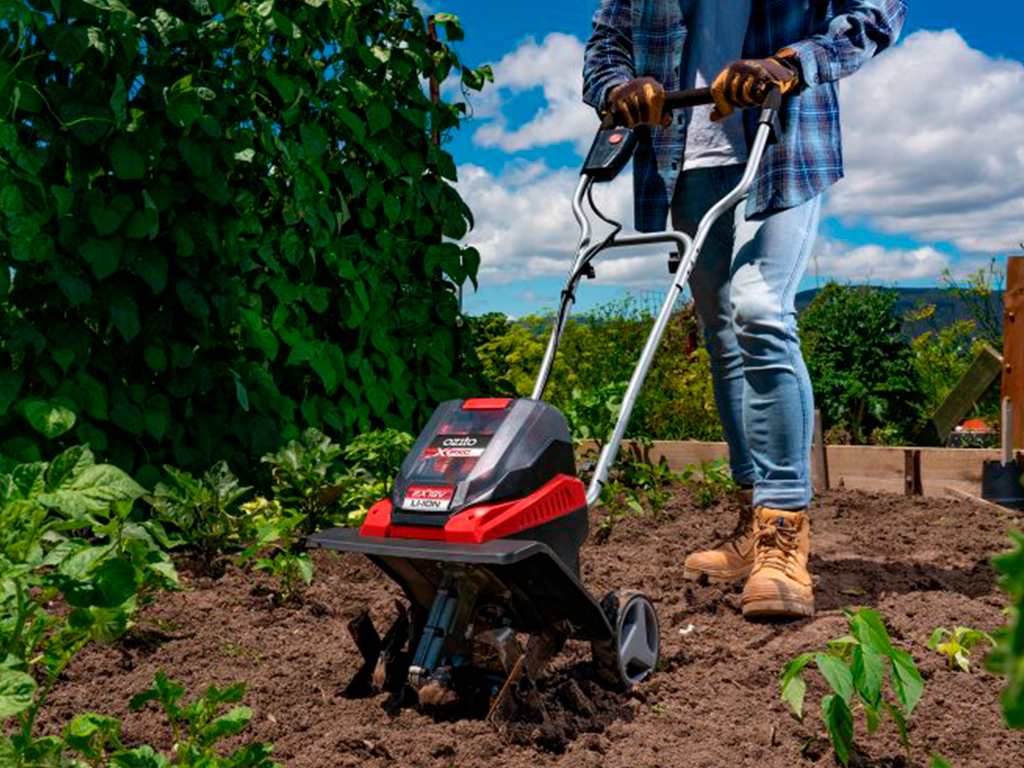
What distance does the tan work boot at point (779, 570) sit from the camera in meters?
2.80

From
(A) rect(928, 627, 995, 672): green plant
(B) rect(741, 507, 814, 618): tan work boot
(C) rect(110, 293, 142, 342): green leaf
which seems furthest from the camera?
(C) rect(110, 293, 142, 342): green leaf

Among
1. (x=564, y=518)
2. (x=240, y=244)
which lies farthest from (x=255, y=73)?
(x=564, y=518)

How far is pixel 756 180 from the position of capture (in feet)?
9.85

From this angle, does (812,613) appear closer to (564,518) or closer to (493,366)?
(564,518)

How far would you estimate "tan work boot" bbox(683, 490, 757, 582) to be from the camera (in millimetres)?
3225

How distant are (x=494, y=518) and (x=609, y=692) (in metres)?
0.55

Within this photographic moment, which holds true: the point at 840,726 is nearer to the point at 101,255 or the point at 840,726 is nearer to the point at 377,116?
the point at 101,255

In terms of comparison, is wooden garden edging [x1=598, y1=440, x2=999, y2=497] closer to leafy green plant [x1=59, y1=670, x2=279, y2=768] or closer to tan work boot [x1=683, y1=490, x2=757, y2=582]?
tan work boot [x1=683, y1=490, x2=757, y2=582]

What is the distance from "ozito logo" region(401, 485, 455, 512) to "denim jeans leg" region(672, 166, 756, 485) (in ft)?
4.61

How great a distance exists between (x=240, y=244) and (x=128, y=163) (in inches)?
23.0

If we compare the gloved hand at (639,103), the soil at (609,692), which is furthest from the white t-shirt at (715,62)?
the soil at (609,692)

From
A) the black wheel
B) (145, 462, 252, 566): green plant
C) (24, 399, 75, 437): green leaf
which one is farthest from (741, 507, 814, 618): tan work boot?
(24, 399, 75, 437): green leaf

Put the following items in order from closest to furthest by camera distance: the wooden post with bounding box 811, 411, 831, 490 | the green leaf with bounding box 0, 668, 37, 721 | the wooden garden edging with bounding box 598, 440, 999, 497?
the green leaf with bounding box 0, 668, 37, 721 → the wooden garden edging with bounding box 598, 440, 999, 497 → the wooden post with bounding box 811, 411, 831, 490

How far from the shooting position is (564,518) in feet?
7.30
